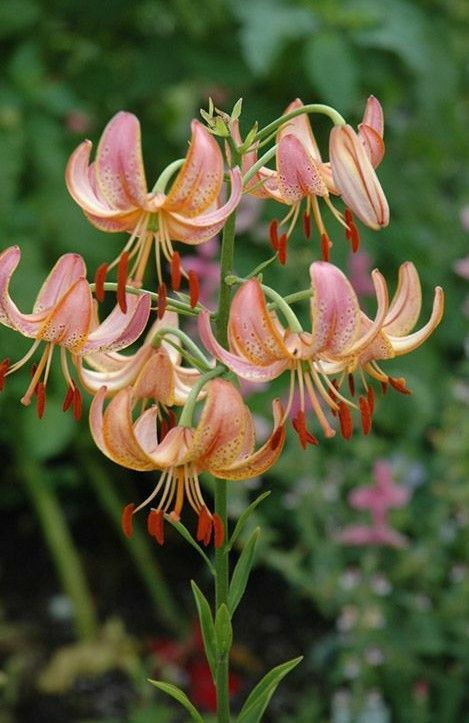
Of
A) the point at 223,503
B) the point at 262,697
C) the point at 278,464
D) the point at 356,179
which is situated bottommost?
the point at 278,464

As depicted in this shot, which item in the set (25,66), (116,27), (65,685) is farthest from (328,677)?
(116,27)

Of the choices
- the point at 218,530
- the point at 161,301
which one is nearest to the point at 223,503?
the point at 218,530

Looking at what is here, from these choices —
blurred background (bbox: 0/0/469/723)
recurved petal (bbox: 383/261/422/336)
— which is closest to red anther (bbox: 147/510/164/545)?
recurved petal (bbox: 383/261/422/336)

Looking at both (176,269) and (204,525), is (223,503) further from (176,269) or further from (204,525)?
(176,269)

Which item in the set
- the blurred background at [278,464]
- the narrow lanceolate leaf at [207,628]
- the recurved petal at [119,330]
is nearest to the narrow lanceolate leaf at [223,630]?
the narrow lanceolate leaf at [207,628]

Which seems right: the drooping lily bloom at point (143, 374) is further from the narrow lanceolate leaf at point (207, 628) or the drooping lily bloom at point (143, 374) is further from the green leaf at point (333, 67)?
the green leaf at point (333, 67)

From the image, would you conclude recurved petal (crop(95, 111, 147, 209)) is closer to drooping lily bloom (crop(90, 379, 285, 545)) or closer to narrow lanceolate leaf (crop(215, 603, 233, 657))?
drooping lily bloom (crop(90, 379, 285, 545))

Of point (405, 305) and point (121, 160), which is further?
point (405, 305)
